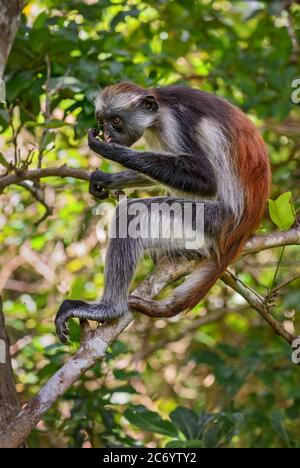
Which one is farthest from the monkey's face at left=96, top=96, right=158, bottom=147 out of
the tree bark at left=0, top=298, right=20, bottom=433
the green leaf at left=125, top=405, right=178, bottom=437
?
the green leaf at left=125, top=405, right=178, bottom=437

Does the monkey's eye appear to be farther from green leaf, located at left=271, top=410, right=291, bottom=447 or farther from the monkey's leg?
green leaf, located at left=271, top=410, right=291, bottom=447

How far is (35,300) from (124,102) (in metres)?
2.35

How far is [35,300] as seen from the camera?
268 inches

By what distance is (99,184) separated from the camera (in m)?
4.96

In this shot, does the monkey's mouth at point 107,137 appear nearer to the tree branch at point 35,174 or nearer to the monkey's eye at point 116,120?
the monkey's eye at point 116,120

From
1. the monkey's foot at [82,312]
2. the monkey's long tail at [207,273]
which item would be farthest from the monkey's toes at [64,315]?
the monkey's long tail at [207,273]

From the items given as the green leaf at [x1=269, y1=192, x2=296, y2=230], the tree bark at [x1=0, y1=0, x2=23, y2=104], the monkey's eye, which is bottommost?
the green leaf at [x1=269, y1=192, x2=296, y2=230]

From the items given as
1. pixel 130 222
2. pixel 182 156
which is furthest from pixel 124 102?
pixel 130 222

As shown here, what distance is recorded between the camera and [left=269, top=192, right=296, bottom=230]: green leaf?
13.6ft

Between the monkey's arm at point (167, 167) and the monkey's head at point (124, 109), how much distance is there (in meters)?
0.47

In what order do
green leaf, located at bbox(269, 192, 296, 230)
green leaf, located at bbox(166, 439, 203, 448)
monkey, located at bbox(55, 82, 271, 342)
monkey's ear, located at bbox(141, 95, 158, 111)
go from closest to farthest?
green leaf, located at bbox(269, 192, 296, 230), monkey, located at bbox(55, 82, 271, 342), green leaf, located at bbox(166, 439, 203, 448), monkey's ear, located at bbox(141, 95, 158, 111)

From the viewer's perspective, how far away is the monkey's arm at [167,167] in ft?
15.4

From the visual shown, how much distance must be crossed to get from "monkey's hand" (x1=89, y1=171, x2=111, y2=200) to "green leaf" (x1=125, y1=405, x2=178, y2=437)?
1.45m
